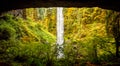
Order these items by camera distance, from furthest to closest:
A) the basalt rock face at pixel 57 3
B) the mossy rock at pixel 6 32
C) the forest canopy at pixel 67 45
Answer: the mossy rock at pixel 6 32 < the forest canopy at pixel 67 45 < the basalt rock face at pixel 57 3

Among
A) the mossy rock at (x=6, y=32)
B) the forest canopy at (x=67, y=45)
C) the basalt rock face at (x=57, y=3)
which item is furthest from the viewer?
the mossy rock at (x=6, y=32)

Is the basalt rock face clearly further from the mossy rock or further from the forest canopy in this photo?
the mossy rock

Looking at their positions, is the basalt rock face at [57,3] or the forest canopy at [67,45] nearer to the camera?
the basalt rock face at [57,3]

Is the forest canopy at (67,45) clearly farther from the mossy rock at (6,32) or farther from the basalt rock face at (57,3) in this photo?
the basalt rock face at (57,3)

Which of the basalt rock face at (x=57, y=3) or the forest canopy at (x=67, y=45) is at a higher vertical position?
the basalt rock face at (x=57, y=3)

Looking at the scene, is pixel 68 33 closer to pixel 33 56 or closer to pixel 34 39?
pixel 34 39

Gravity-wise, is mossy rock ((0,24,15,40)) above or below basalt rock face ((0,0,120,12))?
below

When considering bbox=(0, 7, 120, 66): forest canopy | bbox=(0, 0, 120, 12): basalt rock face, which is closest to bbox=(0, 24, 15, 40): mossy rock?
bbox=(0, 7, 120, 66): forest canopy

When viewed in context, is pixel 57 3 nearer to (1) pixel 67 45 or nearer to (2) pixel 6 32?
(1) pixel 67 45

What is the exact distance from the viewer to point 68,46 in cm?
839

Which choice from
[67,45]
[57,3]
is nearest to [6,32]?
[67,45]

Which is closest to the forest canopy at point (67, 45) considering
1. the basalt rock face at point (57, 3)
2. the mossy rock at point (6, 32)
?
the mossy rock at point (6, 32)

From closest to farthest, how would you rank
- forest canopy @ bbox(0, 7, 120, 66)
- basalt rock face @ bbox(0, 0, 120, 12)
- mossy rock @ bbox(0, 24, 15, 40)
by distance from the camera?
1. basalt rock face @ bbox(0, 0, 120, 12)
2. forest canopy @ bbox(0, 7, 120, 66)
3. mossy rock @ bbox(0, 24, 15, 40)

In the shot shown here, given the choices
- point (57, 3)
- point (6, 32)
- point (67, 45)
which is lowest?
point (67, 45)
